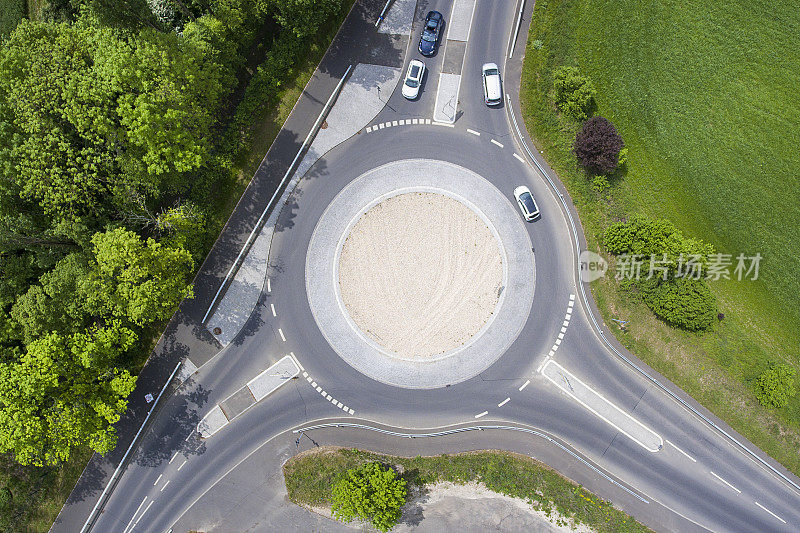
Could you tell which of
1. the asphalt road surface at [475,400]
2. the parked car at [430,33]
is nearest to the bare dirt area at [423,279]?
the asphalt road surface at [475,400]

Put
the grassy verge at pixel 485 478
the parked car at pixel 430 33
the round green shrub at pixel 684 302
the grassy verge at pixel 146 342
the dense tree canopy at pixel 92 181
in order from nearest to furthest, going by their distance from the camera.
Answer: the dense tree canopy at pixel 92 181 < the round green shrub at pixel 684 302 < the grassy verge at pixel 485 478 < the grassy verge at pixel 146 342 < the parked car at pixel 430 33

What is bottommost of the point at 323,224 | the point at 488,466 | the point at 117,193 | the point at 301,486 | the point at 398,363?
the point at 301,486

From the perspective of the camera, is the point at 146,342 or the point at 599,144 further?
the point at 146,342

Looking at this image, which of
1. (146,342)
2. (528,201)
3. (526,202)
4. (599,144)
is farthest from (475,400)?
(146,342)

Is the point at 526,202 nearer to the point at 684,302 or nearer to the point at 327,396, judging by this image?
the point at 684,302

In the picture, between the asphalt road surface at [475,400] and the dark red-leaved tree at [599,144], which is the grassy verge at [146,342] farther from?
the dark red-leaved tree at [599,144]

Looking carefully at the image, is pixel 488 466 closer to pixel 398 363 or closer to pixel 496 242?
pixel 398 363

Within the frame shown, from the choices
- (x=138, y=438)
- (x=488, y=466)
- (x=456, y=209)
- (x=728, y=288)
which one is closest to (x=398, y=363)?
(x=488, y=466)
